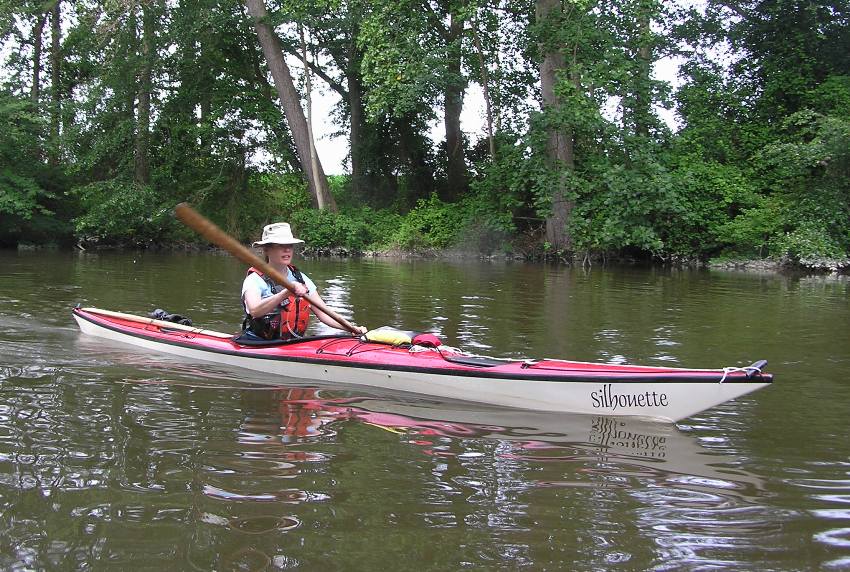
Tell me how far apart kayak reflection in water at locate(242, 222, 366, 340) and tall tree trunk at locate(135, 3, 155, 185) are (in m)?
17.4

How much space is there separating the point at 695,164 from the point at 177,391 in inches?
621

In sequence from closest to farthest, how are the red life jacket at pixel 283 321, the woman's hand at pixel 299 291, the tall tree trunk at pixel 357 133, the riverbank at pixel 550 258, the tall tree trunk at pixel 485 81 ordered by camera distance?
the woman's hand at pixel 299 291 < the red life jacket at pixel 283 321 < the riverbank at pixel 550 258 < the tall tree trunk at pixel 485 81 < the tall tree trunk at pixel 357 133

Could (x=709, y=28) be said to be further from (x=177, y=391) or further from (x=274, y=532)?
(x=274, y=532)

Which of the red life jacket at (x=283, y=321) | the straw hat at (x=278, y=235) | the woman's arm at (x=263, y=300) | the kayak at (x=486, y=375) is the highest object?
the straw hat at (x=278, y=235)

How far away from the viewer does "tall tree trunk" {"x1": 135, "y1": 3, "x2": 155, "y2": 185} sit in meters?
21.0

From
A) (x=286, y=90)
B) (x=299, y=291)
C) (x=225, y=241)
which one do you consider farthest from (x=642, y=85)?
(x=225, y=241)

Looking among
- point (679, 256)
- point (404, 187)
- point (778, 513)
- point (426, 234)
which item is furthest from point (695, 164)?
point (778, 513)

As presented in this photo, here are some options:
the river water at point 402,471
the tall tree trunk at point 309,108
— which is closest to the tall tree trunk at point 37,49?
the tall tree trunk at point 309,108

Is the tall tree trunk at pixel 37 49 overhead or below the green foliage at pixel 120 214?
overhead

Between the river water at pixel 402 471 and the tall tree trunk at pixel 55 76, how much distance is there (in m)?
17.1

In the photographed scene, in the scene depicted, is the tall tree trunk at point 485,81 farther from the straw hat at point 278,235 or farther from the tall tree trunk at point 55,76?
the straw hat at point 278,235

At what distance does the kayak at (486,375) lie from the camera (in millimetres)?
4262

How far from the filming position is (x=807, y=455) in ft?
13.1

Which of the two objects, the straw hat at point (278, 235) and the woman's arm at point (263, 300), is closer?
the woman's arm at point (263, 300)
